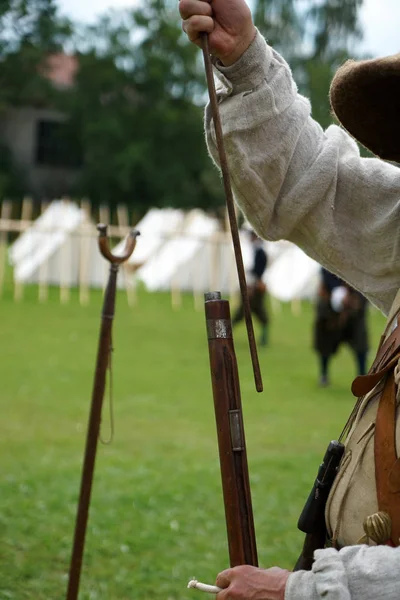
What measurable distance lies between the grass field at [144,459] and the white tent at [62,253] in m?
5.97

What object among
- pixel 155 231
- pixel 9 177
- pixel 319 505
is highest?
pixel 9 177

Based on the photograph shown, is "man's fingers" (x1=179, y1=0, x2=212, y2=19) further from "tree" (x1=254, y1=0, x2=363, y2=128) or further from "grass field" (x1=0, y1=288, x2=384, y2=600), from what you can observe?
"tree" (x1=254, y1=0, x2=363, y2=128)

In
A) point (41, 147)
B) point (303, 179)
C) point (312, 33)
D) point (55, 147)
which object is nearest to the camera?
point (303, 179)

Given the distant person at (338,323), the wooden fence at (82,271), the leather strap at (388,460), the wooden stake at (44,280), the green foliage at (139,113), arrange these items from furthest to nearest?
the green foliage at (139,113)
the wooden stake at (44,280)
the wooden fence at (82,271)
the distant person at (338,323)
the leather strap at (388,460)

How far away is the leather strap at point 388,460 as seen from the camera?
164cm

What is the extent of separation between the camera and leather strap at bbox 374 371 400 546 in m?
1.64

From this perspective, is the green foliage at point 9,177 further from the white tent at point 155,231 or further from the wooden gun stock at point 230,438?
the wooden gun stock at point 230,438

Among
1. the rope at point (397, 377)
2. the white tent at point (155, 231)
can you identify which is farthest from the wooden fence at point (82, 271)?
the rope at point (397, 377)

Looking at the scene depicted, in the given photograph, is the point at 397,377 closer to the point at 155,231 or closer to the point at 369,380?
the point at 369,380

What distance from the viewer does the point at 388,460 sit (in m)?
1.68

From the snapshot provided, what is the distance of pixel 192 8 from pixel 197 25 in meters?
0.04

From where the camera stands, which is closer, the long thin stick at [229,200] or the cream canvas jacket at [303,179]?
the long thin stick at [229,200]

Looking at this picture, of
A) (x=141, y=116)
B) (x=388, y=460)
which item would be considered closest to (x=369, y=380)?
(x=388, y=460)

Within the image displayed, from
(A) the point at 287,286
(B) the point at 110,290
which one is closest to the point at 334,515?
(B) the point at 110,290
